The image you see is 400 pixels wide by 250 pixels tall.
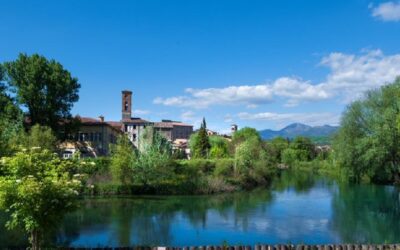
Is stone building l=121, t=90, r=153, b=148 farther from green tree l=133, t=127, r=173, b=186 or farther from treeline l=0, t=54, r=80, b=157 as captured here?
green tree l=133, t=127, r=173, b=186

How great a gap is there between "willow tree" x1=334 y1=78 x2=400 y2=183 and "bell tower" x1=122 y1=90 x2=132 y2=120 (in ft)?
179

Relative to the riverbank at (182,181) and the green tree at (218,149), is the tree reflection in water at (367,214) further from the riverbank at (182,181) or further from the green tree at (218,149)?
the green tree at (218,149)

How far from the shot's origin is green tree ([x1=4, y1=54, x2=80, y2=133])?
2223 inches

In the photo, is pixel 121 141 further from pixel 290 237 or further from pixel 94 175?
pixel 290 237

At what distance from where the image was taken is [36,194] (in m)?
13.1

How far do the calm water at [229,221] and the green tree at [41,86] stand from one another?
2202 centimetres

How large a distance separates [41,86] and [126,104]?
45.0 metres

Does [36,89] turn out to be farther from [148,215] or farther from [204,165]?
[148,215]

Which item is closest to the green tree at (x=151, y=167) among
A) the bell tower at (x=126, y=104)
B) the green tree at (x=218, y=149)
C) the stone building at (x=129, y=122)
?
the green tree at (x=218, y=149)

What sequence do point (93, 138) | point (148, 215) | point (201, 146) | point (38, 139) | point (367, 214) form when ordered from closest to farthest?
point (148, 215), point (367, 214), point (38, 139), point (93, 138), point (201, 146)

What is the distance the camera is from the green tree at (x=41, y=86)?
56469 mm

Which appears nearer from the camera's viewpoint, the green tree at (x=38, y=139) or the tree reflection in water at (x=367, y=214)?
the tree reflection in water at (x=367, y=214)

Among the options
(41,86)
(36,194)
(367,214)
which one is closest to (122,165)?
(41,86)

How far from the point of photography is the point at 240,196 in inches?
1865
